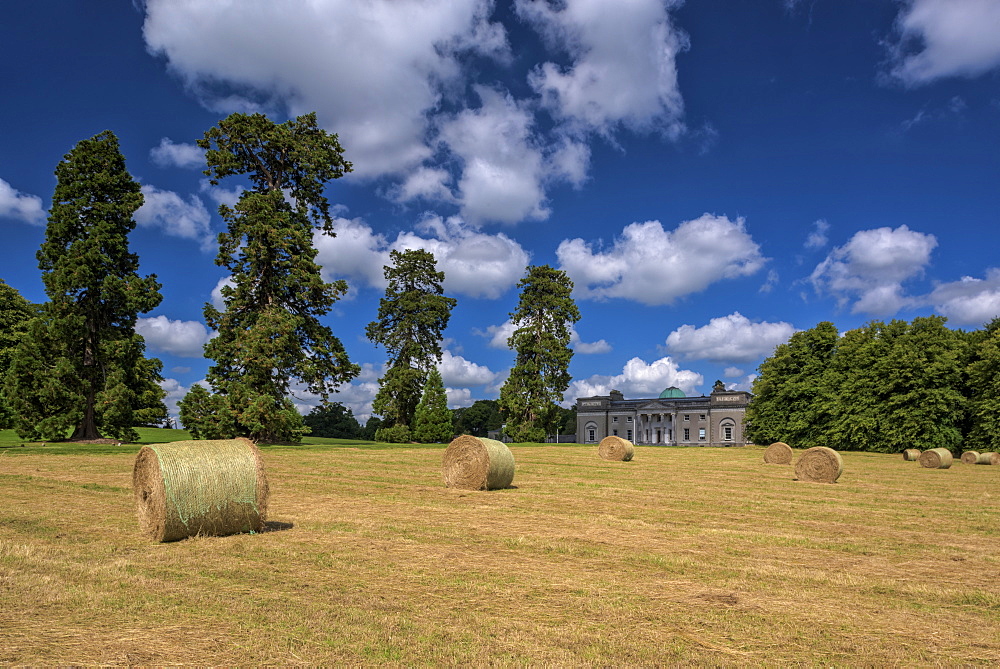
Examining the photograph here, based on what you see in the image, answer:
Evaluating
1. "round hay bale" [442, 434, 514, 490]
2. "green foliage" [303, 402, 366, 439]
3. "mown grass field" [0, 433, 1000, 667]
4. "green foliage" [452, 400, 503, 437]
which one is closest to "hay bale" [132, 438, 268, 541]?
"mown grass field" [0, 433, 1000, 667]

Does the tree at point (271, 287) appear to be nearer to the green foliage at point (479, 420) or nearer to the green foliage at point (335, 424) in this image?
the green foliage at point (335, 424)

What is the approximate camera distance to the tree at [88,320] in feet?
102

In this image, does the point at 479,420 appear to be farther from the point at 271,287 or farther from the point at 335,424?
the point at 271,287

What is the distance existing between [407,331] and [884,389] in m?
40.1

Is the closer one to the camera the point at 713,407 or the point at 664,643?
the point at 664,643

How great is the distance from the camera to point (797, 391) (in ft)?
190

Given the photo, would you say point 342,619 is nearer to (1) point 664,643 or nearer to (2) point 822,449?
(1) point 664,643

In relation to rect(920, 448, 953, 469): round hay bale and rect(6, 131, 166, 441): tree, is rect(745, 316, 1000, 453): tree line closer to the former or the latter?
rect(920, 448, 953, 469): round hay bale

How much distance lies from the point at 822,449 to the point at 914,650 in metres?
19.9

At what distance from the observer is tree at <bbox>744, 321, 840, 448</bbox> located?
186 feet

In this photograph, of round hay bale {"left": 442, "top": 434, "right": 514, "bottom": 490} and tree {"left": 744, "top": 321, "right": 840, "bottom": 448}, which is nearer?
round hay bale {"left": 442, "top": 434, "right": 514, "bottom": 490}

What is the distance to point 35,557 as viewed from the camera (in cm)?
759

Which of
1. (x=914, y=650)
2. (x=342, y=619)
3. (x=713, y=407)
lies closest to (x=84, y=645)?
(x=342, y=619)

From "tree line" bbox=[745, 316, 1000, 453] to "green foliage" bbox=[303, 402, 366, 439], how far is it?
6157cm
